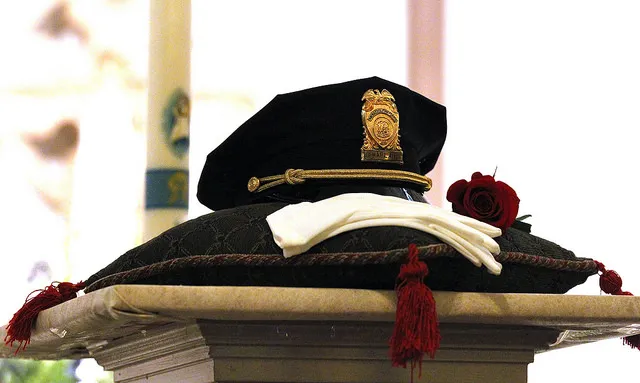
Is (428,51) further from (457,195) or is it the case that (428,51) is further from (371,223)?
(371,223)

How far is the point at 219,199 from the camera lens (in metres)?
1.96

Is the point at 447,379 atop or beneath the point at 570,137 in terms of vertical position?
beneath

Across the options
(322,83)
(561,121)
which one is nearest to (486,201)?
(322,83)

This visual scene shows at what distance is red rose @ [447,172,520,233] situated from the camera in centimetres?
172

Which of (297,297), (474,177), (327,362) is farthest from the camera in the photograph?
(474,177)

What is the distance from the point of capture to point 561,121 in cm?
378

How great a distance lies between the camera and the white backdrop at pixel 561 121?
3693mm

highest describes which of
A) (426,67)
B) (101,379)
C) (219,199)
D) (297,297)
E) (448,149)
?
(426,67)

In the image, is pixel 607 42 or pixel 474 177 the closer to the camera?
pixel 474 177

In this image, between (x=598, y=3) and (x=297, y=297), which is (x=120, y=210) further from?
(x=297, y=297)

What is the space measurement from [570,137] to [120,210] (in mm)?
1284

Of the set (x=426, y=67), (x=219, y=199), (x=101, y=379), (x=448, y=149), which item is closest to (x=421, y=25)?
(x=426, y=67)

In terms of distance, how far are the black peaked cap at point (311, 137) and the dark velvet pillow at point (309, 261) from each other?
0.14 metres

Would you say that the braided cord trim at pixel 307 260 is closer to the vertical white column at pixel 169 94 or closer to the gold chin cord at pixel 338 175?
the gold chin cord at pixel 338 175
